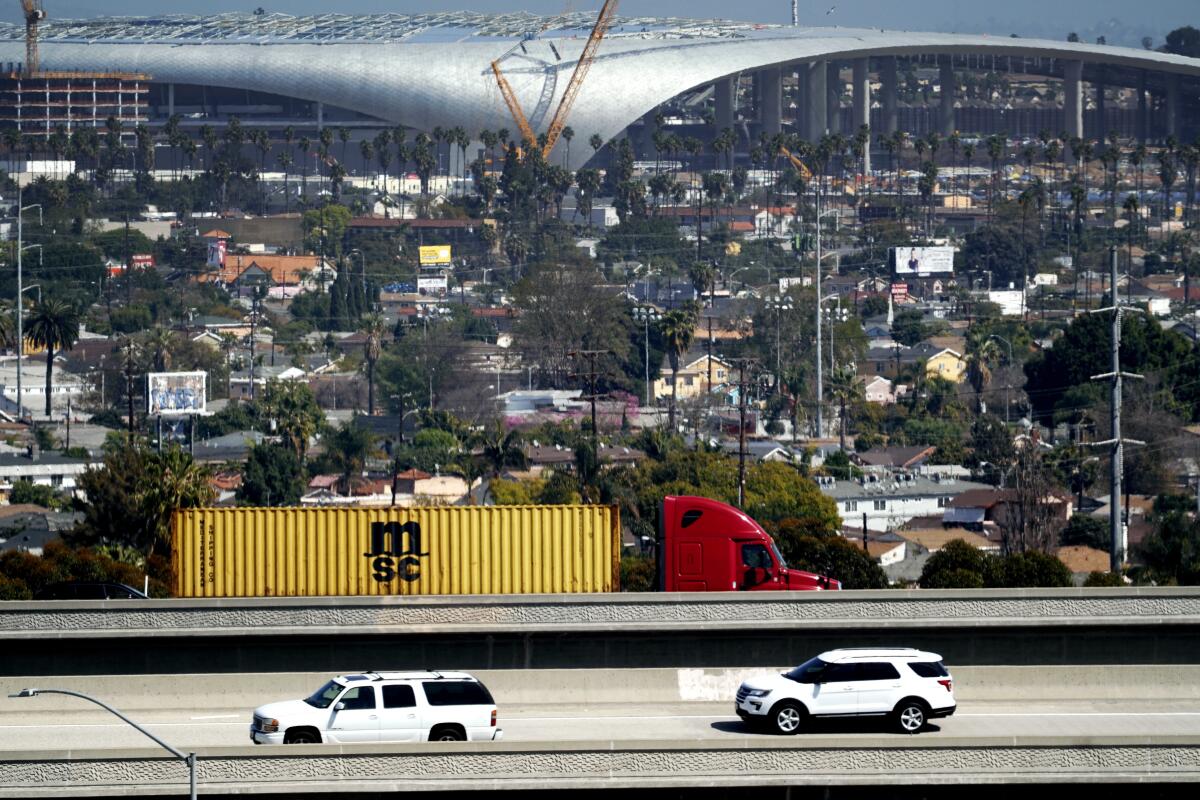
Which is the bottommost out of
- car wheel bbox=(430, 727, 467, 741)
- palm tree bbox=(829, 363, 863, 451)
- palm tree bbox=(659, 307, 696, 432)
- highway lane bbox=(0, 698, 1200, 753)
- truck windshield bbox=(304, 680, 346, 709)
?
highway lane bbox=(0, 698, 1200, 753)

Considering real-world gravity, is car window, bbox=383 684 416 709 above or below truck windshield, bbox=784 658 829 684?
below

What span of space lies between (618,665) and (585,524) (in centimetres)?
414

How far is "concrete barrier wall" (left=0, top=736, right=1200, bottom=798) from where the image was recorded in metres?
26.5

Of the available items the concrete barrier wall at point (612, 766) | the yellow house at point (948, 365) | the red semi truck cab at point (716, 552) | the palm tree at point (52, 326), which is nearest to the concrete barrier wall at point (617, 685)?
the red semi truck cab at point (716, 552)

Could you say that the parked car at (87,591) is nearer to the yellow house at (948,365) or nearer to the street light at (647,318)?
the street light at (647,318)

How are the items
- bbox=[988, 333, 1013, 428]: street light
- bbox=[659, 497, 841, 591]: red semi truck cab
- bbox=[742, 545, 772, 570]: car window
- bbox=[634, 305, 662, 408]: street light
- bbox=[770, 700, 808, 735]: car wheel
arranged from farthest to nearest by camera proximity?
bbox=[634, 305, 662, 408]: street light < bbox=[988, 333, 1013, 428]: street light < bbox=[742, 545, 772, 570]: car window < bbox=[659, 497, 841, 591]: red semi truck cab < bbox=[770, 700, 808, 735]: car wheel

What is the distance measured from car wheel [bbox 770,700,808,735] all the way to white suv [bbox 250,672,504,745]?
12.5 feet

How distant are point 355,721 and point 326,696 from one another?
2.07 feet

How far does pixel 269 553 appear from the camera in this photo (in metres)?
37.1

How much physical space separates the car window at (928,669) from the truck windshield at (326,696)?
7764 mm

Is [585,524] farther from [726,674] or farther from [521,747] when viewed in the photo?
[521,747]

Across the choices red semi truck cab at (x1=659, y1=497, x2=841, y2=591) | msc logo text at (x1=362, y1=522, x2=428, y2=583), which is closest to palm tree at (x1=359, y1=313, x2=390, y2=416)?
red semi truck cab at (x1=659, y1=497, x2=841, y2=591)

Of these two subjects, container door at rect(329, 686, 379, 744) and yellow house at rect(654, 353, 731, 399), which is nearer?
container door at rect(329, 686, 379, 744)

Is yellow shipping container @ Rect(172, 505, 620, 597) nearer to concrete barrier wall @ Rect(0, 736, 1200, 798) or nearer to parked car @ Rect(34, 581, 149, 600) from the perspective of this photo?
parked car @ Rect(34, 581, 149, 600)
